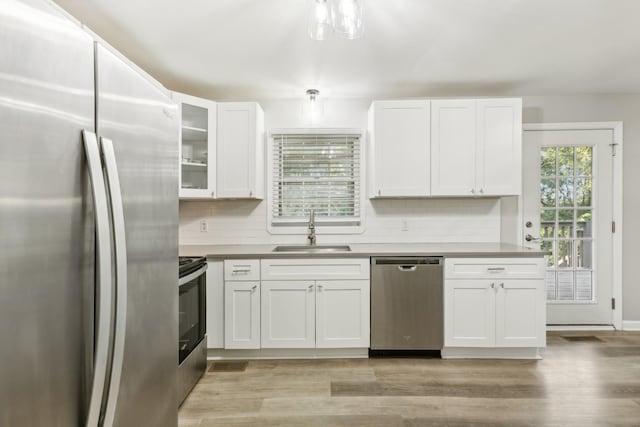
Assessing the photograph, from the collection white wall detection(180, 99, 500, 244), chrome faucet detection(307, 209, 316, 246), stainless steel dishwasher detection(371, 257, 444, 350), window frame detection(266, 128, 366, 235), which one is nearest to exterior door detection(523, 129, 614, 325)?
white wall detection(180, 99, 500, 244)

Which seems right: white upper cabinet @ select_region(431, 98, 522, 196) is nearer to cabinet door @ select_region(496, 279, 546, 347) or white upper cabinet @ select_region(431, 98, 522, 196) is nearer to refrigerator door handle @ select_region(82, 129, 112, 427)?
cabinet door @ select_region(496, 279, 546, 347)

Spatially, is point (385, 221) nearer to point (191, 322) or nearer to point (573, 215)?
point (573, 215)

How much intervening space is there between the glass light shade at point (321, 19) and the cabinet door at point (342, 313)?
5.98ft

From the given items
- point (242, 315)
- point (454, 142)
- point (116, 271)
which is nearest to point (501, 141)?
point (454, 142)

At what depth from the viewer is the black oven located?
2.26 meters

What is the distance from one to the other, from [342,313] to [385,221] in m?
1.12

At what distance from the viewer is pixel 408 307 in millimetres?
2852

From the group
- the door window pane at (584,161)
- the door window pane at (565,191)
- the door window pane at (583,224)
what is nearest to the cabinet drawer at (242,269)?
the door window pane at (565,191)

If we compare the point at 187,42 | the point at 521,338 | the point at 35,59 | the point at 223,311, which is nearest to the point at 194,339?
the point at 223,311

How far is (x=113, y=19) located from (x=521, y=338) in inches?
146

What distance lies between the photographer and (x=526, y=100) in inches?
142

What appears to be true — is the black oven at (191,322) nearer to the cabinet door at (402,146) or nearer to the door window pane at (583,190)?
the cabinet door at (402,146)

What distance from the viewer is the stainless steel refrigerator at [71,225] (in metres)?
0.58

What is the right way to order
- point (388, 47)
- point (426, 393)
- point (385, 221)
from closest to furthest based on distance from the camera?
1. point (426, 393)
2. point (388, 47)
3. point (385, 221)
